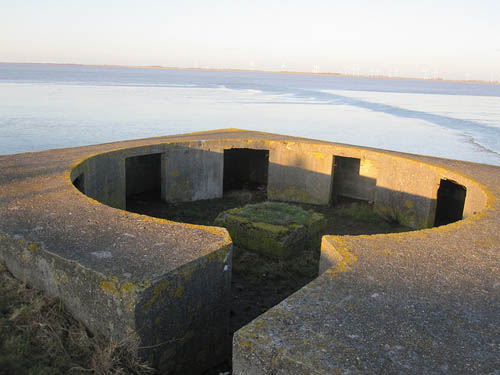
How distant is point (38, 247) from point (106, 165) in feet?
17.9

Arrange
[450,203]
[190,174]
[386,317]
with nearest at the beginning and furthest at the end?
[386,317]
[450,203]
[190,174]

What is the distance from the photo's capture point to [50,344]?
149 inches

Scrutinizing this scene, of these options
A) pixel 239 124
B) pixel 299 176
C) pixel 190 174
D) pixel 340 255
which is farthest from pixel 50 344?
pixel 239 124

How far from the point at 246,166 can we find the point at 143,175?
11.0ft

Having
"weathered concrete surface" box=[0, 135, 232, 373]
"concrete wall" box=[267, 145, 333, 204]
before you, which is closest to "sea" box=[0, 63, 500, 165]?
"concrete wall" box=[267, 145, 333, 204]

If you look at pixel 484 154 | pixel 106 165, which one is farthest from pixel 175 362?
pixel 484 154

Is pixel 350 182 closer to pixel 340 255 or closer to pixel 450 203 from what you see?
pixel 450 203

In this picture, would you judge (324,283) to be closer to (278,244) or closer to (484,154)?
(278,244)

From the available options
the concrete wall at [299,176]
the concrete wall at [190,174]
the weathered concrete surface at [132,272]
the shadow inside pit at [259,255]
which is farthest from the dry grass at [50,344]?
the concrete wall at [299,176]

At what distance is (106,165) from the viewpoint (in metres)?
9.51

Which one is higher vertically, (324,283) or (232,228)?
(324,283)

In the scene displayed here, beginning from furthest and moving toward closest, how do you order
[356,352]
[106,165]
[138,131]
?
[138,131] → [106,165] → [356,352]

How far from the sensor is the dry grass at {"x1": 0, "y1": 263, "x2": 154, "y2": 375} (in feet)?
11.6

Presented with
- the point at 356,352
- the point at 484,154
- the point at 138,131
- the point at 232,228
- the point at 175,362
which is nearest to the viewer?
the point at 356,352
